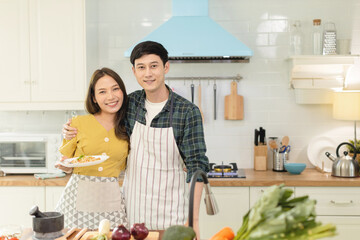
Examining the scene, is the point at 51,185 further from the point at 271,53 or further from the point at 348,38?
the point at 348,38

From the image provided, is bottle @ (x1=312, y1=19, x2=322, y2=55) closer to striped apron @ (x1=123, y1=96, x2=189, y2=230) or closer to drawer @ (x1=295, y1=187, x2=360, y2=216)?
drawer @ (x1=295, y1=187, x2=360, y2=216)

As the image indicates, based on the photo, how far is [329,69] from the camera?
3807mm

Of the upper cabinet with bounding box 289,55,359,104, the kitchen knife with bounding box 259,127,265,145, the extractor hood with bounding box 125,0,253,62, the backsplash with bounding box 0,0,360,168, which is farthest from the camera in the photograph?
the backsplash with bounding box 0,0,360,168

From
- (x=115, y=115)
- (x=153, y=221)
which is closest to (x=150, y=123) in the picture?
(x=115, y=115)

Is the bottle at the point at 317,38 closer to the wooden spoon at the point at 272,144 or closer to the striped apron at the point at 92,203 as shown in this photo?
A: the wooden spoon at the point at 272,144

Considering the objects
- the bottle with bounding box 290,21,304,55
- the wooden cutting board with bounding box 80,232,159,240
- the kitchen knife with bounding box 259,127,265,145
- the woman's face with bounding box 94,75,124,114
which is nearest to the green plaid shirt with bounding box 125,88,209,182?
the woman's face with bounding box 94,75,124,114

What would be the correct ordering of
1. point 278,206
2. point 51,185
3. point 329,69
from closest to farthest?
1. point 278,206
2. point 51,185
3. point 329,69

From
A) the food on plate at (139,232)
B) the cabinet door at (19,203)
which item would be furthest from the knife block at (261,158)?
the food on plate at (139,232)

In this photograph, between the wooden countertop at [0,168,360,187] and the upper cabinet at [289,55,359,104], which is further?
the upper cabinet at [289,55,359,104]

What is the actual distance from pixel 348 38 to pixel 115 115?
245 centimetres

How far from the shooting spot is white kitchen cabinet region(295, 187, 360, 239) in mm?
3377

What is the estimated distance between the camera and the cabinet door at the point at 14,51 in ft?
12.0

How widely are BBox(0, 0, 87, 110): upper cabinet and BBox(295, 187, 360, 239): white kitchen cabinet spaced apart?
6.74 ft

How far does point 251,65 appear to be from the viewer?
13.1 feet
